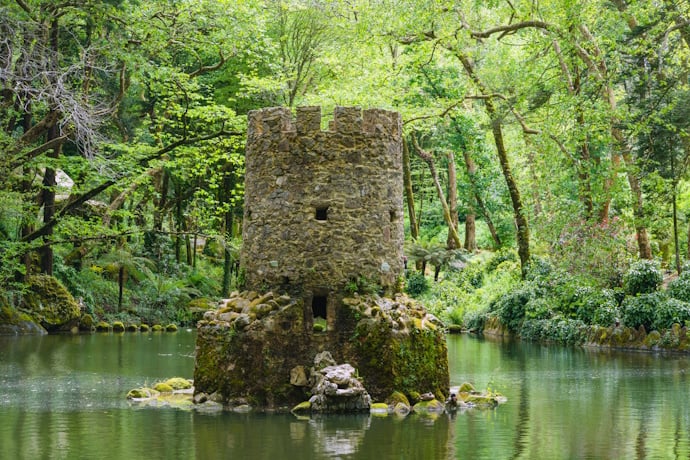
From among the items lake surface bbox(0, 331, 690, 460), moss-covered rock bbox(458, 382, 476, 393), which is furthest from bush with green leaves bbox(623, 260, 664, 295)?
moss-covered rock bbox(458, 382, 476, 393)

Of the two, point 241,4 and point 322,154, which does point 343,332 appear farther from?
point 241,4

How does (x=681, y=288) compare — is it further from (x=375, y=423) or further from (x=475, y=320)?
(x=375, y=423)

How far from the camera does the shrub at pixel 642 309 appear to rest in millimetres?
25547

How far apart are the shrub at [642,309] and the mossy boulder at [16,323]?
18263 mm

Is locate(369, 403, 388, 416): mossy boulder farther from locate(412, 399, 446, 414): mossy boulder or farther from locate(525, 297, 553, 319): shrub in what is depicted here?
locate(525, 297, 553, 319): shrub

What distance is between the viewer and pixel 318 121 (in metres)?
15.9

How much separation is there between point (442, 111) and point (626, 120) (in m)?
8.64

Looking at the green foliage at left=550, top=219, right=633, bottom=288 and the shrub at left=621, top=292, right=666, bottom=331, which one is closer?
the shrub at left=621, top=292, right=666, bottom=331

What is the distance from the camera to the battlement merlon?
15.8m

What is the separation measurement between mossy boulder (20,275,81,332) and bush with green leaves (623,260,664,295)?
59.9 ft

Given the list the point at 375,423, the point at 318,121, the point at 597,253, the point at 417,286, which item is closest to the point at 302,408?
the point at 375,423

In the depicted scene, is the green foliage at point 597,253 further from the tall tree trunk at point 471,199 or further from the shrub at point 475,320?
the tall tree trunk at point 471,199

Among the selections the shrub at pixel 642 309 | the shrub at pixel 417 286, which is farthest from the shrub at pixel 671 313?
the shrub at pixel 417 286

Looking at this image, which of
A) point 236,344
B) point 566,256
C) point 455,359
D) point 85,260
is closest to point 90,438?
point 236,344
